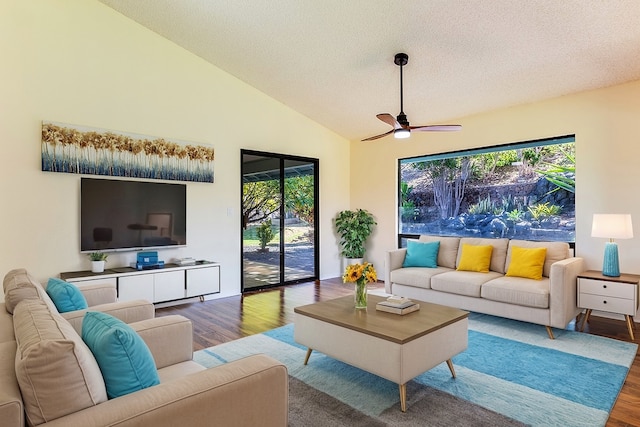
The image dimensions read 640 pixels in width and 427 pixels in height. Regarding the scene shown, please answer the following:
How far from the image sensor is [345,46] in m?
4.39

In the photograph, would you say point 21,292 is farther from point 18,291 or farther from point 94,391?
point 94,391

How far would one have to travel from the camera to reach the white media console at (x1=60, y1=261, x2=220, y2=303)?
13.9 ft

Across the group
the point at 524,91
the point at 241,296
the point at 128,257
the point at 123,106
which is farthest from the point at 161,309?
the point at 524,91

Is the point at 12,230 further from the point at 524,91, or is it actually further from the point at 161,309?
the point at 524,91

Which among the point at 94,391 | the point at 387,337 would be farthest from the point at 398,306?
the point at 94,391

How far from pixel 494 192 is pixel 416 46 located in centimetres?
251

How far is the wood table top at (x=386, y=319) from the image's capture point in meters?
2.50

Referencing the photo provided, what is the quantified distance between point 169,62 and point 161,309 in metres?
3.23

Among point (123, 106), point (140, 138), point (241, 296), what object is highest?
point (123, 106)

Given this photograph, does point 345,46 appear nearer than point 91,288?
No

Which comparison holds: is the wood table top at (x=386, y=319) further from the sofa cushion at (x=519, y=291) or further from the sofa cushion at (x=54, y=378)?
the sofa cushion at (x=54, y=378)

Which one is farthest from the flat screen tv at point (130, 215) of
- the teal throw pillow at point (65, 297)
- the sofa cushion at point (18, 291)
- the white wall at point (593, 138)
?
the white wall at point (593, 138)

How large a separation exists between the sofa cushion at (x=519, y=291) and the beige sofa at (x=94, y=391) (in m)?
3.12

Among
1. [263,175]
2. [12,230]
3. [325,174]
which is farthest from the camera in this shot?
[325,174]
